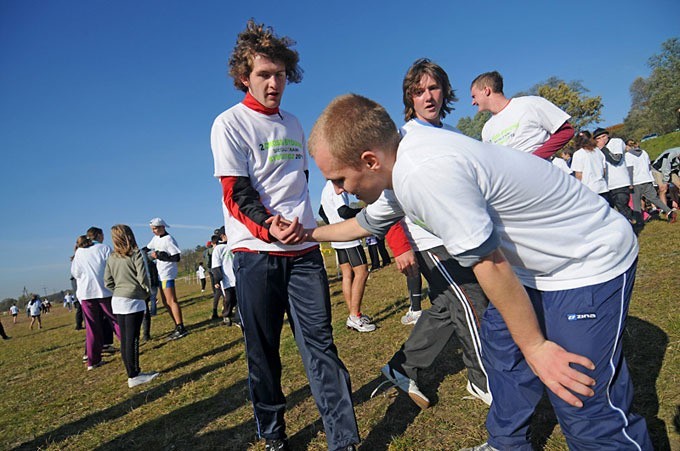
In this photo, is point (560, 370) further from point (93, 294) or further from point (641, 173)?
point (641, 173)

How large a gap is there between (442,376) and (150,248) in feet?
21.7

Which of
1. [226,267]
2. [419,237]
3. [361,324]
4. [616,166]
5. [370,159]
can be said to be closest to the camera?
[370,159]

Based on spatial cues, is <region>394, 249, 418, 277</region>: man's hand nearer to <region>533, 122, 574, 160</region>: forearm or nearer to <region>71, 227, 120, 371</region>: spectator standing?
<region>533, 122, 574, 160</region>: forearm

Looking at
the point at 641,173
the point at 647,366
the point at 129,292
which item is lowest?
the point at 647,366

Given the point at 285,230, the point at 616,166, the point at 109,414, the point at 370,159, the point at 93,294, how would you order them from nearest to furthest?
the point at 370,159, the point at 285,230, the point at 109,414, the point at 93,294, the point at 616,166

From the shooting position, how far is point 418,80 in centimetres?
290

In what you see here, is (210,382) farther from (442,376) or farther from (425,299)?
(425,299)

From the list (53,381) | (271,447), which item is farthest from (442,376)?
(53,381)

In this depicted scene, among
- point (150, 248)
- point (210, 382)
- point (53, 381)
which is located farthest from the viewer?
point (150, 248)

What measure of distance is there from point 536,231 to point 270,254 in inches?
55.1

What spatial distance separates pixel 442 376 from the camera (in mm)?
3246

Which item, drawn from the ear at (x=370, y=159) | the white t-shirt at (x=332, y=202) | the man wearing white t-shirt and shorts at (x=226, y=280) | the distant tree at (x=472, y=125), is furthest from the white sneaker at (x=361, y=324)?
the distant tree at (x=472, y=125)

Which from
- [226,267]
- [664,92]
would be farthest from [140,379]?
[664,92]

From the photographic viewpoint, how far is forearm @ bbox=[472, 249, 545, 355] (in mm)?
1146
